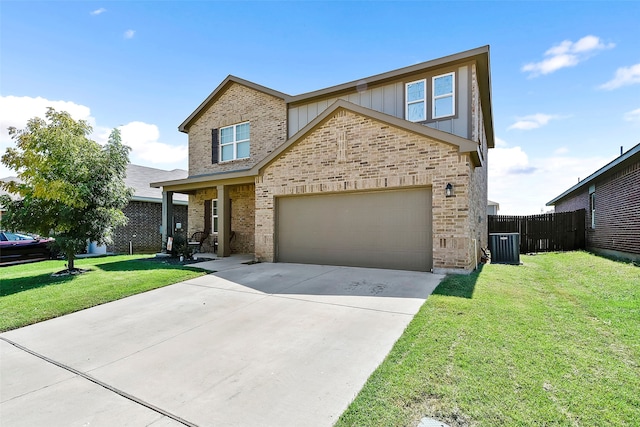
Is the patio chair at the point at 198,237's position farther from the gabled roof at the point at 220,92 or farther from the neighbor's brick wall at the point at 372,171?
the gabled roof at the point at 220,92

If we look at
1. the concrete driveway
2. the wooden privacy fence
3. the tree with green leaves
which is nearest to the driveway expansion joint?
the concrete driveway

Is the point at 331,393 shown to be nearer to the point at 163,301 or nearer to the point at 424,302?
the point at 424,302

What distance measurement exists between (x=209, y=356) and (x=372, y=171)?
662cm

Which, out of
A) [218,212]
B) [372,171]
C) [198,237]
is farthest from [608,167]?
[198,237]

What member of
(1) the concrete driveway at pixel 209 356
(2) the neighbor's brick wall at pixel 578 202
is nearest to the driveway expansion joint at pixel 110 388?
(1) the concrete driveway at pixel 209 356

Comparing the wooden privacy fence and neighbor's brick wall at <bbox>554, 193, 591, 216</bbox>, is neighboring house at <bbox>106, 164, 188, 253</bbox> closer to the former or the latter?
the wooden privacy fence

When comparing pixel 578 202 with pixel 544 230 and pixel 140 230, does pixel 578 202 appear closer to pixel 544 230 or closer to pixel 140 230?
pixel 544 230

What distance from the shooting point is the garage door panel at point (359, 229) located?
8.67m

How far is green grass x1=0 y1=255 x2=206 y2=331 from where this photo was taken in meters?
6.41

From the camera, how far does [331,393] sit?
319 centimetres

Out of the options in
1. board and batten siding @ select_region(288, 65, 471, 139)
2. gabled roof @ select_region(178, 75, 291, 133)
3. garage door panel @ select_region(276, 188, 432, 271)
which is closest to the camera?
garage door panel @ select_region(276, 188, 432, 271)

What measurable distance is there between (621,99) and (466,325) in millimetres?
13036

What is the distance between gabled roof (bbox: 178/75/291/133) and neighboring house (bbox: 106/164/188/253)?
457 cm

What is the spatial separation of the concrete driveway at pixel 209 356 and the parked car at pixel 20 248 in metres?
10.7
